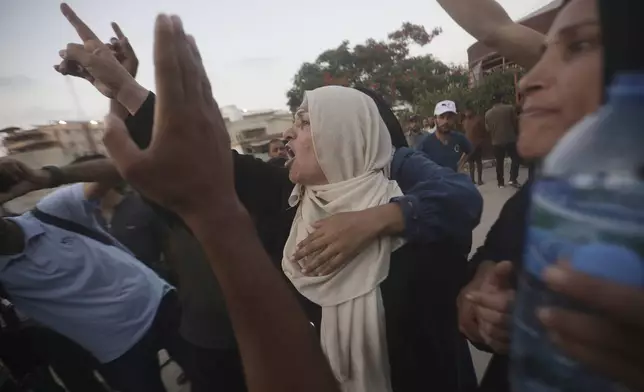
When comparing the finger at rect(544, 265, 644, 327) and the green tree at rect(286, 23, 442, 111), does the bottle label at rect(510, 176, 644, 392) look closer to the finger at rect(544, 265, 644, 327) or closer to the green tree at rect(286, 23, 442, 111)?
the finger at rect(544, 265, 644, 327)

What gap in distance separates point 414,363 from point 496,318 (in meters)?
0.52

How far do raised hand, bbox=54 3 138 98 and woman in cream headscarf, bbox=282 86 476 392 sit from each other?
46 centimetres

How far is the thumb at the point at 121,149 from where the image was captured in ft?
1.43

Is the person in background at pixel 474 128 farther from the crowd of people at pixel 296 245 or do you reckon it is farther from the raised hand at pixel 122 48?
the raised hand at pixel 122 48

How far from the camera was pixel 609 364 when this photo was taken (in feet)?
0.91

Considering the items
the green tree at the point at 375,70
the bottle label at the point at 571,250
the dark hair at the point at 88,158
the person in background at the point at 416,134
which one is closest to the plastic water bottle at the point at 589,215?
the bottle label at the point at 571,250

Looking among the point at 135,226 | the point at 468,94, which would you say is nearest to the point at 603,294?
the point at 468,94

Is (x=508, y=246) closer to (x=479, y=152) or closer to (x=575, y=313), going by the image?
(x=575, y=313)

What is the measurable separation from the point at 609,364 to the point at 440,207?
27.2 inches

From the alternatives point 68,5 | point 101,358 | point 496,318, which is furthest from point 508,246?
point 101,358

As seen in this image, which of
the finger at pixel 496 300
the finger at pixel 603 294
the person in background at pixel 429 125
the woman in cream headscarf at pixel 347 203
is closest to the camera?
the finger at pixel 603 294

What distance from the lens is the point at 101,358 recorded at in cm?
166

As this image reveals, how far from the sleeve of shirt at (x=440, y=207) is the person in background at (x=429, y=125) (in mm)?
1139

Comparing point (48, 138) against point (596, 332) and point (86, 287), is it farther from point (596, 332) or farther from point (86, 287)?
point (596, 332)
